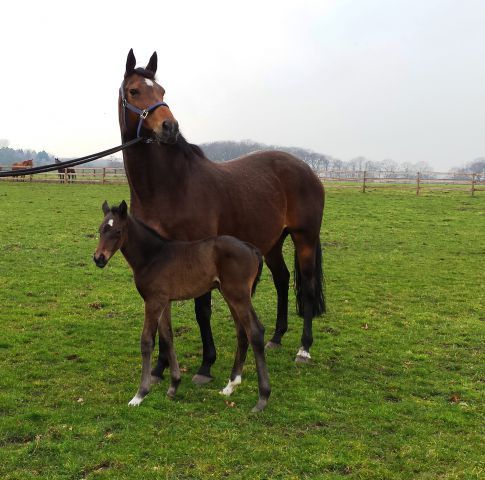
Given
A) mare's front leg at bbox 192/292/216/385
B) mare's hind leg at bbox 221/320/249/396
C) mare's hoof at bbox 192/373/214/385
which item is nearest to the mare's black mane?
mare's front leg at bbox 192/292/216/385

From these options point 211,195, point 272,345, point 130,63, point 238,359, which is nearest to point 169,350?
point 238,359

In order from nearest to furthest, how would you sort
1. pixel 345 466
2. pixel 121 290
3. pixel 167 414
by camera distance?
pixel 345 466 < pixel 167 414 < pixel 121 290

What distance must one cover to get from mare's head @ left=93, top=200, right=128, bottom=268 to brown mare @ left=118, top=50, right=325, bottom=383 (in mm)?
460

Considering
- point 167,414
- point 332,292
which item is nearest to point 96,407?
point 167,414

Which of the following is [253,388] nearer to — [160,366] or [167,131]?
[160,366]

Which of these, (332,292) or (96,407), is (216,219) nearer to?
(96,407)

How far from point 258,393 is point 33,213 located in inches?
607

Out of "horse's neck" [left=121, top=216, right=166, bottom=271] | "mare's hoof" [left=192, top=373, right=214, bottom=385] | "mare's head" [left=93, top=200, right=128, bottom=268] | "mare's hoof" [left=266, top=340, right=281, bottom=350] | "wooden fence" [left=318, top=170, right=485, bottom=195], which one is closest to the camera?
"mare's head" [left=93, top=200, right=128, bottom=268]

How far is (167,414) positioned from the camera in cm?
420

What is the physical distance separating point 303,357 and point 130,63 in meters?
3.68

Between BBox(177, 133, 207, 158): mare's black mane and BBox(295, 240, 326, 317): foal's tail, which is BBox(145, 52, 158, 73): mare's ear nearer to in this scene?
BBox(177, 133, 207, 158): mare's black mane

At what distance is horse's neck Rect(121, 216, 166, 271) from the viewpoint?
175 inches

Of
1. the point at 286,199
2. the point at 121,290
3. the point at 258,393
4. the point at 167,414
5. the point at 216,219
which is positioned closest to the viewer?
the point at 167,414

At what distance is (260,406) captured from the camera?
4.34 meters
